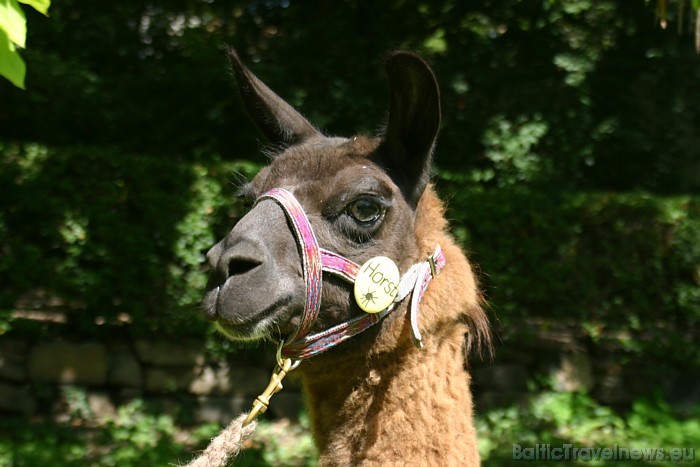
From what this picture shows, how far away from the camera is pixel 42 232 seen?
6.17m

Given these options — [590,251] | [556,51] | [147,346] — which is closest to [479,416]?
[590,251]

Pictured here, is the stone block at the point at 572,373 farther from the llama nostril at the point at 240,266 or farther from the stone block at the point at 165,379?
the llama nostril at the point at 240,266

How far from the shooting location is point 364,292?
2.19m

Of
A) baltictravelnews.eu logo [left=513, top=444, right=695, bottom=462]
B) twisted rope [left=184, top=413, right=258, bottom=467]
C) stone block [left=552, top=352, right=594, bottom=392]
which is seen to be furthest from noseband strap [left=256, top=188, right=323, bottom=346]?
stone block [left=552, top=352, right=594, bottom=392]

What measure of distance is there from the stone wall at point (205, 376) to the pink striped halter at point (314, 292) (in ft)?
14.3

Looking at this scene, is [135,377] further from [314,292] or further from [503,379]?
[314,292]

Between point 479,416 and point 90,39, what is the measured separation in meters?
6.29

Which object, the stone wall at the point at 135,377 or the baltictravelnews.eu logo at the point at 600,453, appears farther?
the stone wall at the point at 135,377

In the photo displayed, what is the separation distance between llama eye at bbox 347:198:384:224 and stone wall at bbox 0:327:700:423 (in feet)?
14.5

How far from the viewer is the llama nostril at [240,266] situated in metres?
2.03

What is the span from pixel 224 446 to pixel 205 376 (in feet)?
15.9

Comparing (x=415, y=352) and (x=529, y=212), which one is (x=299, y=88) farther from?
(x=415, y=352)

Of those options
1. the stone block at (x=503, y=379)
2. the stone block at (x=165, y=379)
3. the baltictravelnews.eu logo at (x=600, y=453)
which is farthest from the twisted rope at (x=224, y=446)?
the stone block at (x=503, y=379)

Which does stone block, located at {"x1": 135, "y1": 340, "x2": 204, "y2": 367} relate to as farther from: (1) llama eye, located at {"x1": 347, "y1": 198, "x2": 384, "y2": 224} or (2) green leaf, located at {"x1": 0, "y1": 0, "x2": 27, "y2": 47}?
(2) green leaf, located at {"x1": 0, "y1": 0, "x2": 27, "y2": 47}
